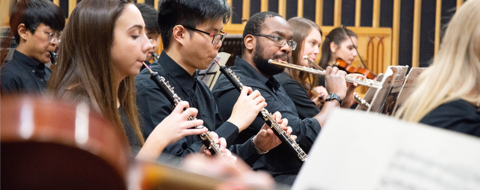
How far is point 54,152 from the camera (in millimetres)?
331

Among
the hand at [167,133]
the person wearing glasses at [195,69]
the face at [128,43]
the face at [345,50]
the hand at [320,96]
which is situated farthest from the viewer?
the face at [345,50]

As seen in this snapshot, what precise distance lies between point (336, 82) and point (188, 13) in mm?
1297

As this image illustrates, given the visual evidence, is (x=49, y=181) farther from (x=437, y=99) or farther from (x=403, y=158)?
(x=437, y=99)

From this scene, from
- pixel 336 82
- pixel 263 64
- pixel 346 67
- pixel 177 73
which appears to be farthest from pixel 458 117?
pixel 346 67

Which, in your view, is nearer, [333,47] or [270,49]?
[270,49]

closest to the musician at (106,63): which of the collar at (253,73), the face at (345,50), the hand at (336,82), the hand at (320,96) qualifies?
the collar at (253,73)

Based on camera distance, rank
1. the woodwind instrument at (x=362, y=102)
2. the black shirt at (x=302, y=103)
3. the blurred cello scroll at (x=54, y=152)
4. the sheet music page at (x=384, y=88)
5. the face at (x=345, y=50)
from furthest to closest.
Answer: the face at (x=345, y=50) → the black shirt at (x=302, y=103) → the woodwind instrument at (x=362, y=102) → the sheet music page at (x=384, y=88) → the blurred cello scroll at (x=54, y=152)

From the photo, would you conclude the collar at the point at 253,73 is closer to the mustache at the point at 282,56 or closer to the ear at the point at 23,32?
the mustache at the point at 282,56

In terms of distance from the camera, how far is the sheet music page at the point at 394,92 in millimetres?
1794

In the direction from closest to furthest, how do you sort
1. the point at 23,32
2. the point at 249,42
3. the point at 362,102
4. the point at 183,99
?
the point at 183,99
the point at 362,102
the point at 23,32
the point at 249,42

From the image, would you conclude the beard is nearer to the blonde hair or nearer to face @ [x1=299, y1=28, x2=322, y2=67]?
face @ [x1=299, y1=28, x2=322, y2=67]

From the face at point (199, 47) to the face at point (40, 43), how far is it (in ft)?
3.25

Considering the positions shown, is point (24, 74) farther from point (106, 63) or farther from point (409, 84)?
point (409, 84)

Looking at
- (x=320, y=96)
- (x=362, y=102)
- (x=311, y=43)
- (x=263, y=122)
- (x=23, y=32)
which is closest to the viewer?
(x=362, y=102)
